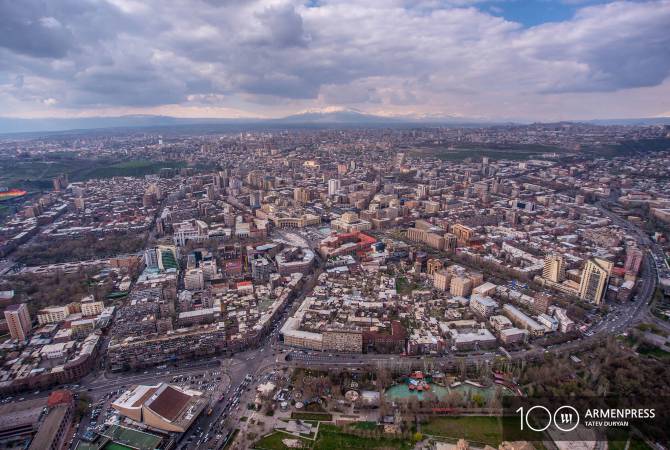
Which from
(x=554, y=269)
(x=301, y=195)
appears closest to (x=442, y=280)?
(x=554, y=269)

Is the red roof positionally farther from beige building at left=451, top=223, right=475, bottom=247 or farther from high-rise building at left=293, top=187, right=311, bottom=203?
high-rise building at left=293, top=187, right=311, bottom=203

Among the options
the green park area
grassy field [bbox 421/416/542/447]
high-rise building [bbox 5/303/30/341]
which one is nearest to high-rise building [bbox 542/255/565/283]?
grassy field [bbox 421/416/542/447]

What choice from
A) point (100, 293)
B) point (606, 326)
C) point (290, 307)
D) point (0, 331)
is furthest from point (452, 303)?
point (0, 331)

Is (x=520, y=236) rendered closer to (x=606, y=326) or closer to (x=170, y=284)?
(x=606, y=326)

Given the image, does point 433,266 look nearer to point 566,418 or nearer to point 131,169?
point 566,418

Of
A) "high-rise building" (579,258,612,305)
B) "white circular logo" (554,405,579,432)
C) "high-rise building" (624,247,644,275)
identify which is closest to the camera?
"white circular logo" (554,405,579,432)

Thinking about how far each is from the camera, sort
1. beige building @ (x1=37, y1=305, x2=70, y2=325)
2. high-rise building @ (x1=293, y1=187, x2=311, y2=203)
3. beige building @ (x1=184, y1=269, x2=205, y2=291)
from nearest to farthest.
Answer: beige building @ (x1=37, y1=305, x2=70, y2=325)
beige building @ (x1=184, y1=269, x2=205, y2=291)
high-rise building @ (x1=293, y1=187, x2=311, y2=203)

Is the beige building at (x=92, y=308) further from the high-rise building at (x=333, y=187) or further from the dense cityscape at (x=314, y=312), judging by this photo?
the high-rise building at (x=333, y=187)
